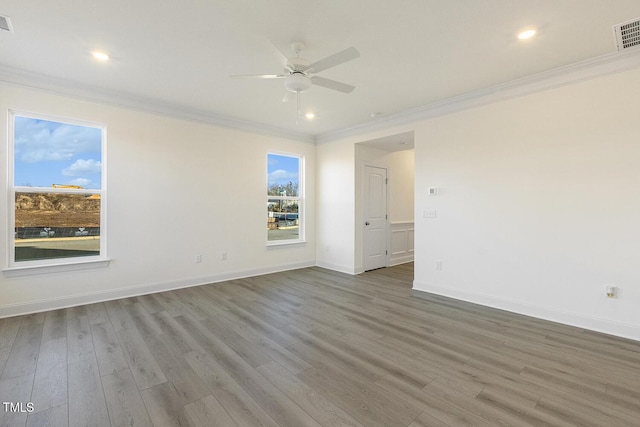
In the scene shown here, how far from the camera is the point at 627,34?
2.46 meters

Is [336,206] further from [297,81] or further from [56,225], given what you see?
[56,225]

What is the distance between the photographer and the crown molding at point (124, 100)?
328cm

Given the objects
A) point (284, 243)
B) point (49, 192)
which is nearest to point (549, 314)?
point (284, 243)

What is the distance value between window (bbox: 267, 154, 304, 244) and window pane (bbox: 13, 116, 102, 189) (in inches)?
107

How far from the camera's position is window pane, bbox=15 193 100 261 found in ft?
11.3

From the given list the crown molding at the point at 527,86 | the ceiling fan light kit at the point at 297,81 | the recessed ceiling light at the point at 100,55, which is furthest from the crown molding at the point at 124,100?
the ceiling fan light kit at the point at 297,81

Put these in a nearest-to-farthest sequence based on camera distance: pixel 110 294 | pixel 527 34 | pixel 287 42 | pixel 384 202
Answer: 1. pixel 527 34
2. pixel 287 42
3. pixel 110 294
4. pixel 384 202

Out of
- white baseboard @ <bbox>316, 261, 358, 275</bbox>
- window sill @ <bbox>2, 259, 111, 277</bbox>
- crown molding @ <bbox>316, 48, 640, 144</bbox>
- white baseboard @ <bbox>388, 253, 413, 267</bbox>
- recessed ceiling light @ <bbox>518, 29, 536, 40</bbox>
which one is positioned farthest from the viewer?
white baseboard @ <bbox>388, 253, 413, 267</bbox>

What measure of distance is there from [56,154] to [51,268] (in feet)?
4.75

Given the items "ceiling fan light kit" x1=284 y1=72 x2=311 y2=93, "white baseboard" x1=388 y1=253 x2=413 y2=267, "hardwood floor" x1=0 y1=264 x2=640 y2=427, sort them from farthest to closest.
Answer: "white baseboard" x1=388 y1=253 x2=413 y2=267 < "ceiling fan light kit" x1=284 y1=72 x2=311 y2=93 < "hardwood floor" x1=0 y1=264 x2=640 y2=427

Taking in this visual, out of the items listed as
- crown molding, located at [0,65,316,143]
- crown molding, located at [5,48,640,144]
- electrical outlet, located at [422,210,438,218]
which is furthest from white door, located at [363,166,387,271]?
crown molding, located at [0,65,316,143]

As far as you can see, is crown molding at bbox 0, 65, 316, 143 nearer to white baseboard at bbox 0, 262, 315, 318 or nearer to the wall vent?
the wall vent

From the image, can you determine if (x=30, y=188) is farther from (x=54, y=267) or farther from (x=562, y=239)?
(x=562, y=239)

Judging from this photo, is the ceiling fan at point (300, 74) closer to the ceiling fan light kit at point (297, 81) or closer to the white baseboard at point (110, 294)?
the ceiling fan light kit at point (297, 81)
